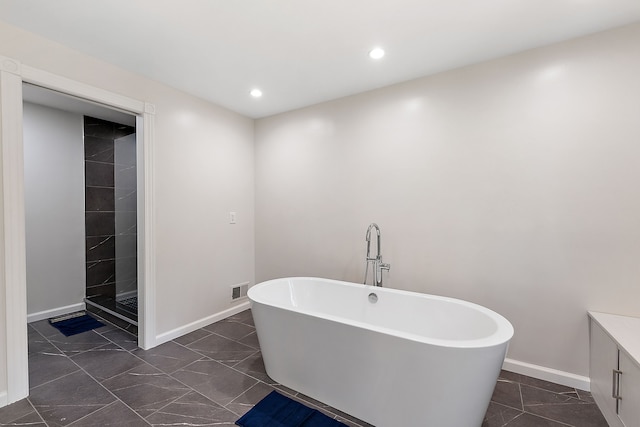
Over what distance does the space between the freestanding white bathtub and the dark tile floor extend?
0.18m

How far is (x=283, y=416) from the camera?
1809mm

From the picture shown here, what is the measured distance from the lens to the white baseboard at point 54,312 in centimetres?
325

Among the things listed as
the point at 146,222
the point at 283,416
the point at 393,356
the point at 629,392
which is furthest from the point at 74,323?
the point at 629,392

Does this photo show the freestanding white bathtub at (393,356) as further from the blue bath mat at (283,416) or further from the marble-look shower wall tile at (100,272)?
the marble-look shower wall tile at (100,272)

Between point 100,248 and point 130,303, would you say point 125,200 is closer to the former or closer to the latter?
point 100,248

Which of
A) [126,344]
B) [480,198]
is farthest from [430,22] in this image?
[126,344]

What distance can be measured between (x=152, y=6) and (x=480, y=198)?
263 centimetres

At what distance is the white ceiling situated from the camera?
1710 mm

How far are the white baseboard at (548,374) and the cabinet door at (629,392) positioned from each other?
488 mm

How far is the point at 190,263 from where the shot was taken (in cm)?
304

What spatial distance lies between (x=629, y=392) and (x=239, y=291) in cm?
340

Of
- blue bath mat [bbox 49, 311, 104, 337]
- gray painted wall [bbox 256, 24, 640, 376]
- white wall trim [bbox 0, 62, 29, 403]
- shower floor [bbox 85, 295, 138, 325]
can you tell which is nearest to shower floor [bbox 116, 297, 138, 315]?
shower floor [bbox 85, 295, 138, 325]

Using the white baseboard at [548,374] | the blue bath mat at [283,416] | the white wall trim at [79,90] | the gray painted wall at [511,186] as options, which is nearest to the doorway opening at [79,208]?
the white wall trim at [79,90]

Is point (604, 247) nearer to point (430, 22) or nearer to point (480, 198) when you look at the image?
point (480, 198)
